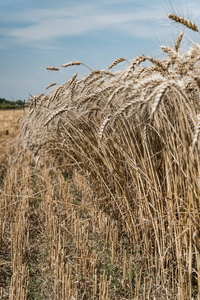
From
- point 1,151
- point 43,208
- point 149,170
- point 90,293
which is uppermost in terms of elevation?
point 1,151

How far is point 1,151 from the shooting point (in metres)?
6.64

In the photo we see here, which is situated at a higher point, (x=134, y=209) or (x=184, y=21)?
(x=184, y=21)

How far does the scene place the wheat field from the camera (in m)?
1.71

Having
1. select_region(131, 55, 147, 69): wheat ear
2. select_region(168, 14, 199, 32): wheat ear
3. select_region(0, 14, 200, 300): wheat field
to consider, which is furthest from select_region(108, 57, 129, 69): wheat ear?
select_region(168, 14, 199, 32): wheat ear

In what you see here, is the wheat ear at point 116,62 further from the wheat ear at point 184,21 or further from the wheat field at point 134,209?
the wheat ear at point 184,21

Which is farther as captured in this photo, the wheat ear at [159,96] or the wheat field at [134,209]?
the wheat field at [134,209]

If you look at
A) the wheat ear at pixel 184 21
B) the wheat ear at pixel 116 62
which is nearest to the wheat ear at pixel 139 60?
the wheat ear at pixel 184 21

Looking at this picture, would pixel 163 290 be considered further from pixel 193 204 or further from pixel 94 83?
pixel 94 83

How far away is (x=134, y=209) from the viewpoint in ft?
8.05

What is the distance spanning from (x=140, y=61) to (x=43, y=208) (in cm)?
188

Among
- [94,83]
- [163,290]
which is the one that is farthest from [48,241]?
[94,83]

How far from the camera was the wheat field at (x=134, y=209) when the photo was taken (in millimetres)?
1705

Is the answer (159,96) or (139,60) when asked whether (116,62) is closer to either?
(139,60)

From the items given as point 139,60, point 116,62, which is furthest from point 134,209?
point 116,62
